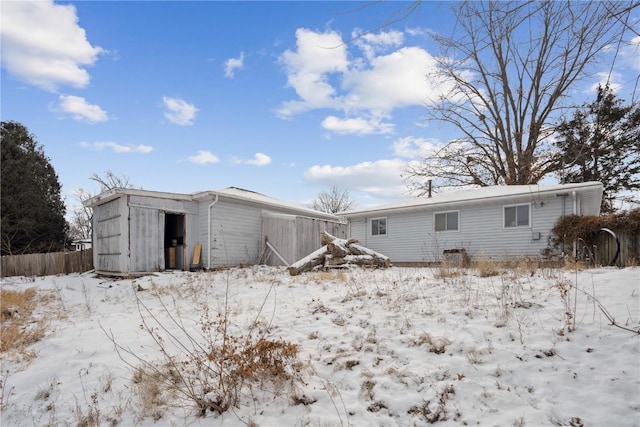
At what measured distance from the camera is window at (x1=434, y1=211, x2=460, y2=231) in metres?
15.3

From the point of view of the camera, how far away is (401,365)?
3379 millimetres

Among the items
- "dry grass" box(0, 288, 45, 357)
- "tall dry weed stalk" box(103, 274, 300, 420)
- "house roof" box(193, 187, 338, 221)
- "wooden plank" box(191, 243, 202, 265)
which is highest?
"house roof" box(193, 187, 338, 221)

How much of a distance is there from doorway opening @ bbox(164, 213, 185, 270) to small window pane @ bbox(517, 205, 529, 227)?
44.0ft

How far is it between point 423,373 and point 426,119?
22.9 meters

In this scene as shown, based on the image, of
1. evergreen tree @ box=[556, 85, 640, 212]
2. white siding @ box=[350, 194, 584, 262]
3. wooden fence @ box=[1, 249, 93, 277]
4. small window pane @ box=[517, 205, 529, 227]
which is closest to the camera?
white siding @ box=[350, 194, 584, 262]

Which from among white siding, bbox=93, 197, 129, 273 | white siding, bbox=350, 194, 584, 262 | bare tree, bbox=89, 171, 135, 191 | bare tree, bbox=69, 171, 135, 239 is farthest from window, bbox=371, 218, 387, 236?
bare tree, bbox=89, 171, 135, 191

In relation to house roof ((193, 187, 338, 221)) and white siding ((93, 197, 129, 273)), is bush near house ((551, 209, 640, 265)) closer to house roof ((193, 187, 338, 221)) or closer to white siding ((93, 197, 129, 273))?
house roof ((193, 187, 338, 221))

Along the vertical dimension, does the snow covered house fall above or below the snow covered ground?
above

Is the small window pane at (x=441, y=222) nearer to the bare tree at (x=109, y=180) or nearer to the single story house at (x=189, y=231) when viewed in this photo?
the single story house at (x=189, y=231)

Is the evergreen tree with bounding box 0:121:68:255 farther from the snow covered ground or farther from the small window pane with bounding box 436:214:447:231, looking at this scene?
the small window pane with bounding box 436:214:447:231

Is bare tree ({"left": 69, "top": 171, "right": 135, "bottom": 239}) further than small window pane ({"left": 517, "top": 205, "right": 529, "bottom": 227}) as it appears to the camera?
Yes

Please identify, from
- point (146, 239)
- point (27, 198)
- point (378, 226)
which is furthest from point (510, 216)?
point (27, 198)

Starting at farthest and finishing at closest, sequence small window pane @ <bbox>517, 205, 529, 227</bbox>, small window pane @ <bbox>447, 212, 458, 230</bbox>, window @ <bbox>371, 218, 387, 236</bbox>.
→ 1. window @ <bbox>371, 218, 387, 236</bbox>
2. small window pane @ <bbox>447, 212, 458, 230</bbox>
3. small window pane @ <bbox>517, 205, 529, 227</bbox>

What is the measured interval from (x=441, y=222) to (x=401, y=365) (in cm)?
1320
